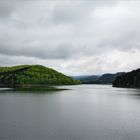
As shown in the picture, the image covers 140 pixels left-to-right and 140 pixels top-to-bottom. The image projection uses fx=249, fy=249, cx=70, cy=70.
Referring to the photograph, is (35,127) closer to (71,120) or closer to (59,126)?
(59,126)

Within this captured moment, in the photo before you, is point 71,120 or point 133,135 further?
point 71,120

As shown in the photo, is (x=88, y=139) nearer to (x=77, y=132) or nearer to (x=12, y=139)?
(x=77, y=132)

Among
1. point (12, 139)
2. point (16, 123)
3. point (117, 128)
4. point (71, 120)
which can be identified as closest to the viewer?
point (12, 139)

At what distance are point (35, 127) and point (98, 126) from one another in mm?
11564

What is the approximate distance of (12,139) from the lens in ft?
117

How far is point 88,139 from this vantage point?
3653 centimetres

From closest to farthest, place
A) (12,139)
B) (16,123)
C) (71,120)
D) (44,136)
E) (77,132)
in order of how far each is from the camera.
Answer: (12,139)
(44,136)
(77,132)
(16,123)
(71,120)

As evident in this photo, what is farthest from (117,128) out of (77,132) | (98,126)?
(77,132)

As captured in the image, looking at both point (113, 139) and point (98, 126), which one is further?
point (98, 126)

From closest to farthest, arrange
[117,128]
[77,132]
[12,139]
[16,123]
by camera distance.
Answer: [12,139], [77,132], [117,128], [16,123]

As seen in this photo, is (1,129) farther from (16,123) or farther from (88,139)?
(88,139)

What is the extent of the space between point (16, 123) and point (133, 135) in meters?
22.2

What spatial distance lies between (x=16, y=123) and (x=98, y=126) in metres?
15.7

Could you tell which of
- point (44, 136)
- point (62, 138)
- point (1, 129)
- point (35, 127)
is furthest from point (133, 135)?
point (1, 129)
